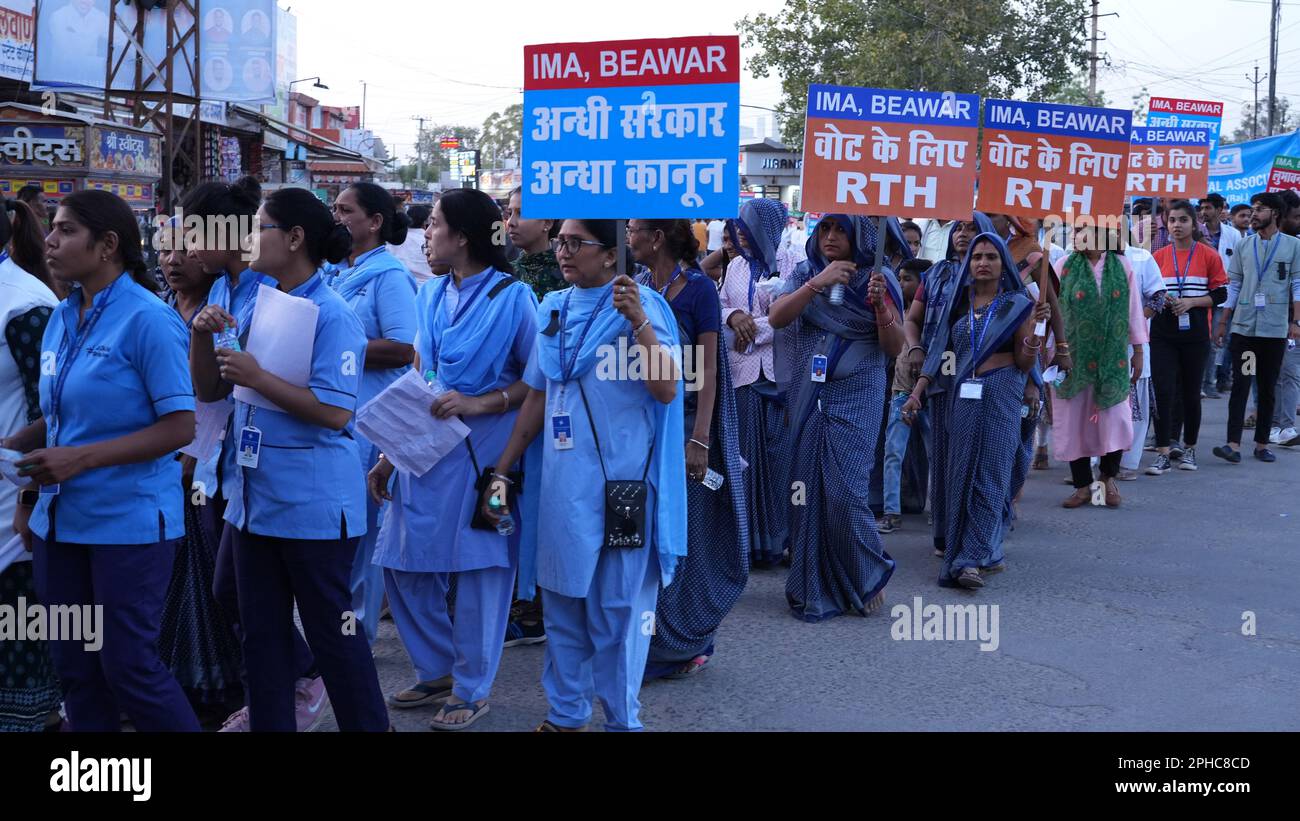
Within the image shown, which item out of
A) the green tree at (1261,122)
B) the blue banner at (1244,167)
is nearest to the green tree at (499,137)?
the green tree at (1261,122)

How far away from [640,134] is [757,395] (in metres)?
3.30

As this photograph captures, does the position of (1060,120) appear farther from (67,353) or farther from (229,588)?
(67,353)

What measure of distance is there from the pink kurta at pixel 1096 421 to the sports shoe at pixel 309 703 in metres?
6.23

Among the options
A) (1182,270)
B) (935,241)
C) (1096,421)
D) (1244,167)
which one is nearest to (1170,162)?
(1182,270)

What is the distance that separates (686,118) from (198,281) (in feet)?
6.09

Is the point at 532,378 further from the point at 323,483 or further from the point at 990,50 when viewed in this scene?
the point at 990,50

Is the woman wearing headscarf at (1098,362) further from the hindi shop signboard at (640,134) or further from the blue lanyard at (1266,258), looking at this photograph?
the hindi shop signboard at (640,134)

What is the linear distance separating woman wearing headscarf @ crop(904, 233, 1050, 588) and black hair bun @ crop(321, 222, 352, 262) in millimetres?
3999

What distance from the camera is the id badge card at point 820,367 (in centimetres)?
655

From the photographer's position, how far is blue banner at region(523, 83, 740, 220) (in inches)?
180

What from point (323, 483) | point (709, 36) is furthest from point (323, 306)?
point (709, 36)

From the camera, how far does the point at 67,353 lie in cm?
378

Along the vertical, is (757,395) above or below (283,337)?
below

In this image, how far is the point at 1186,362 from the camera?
11.2 meters
